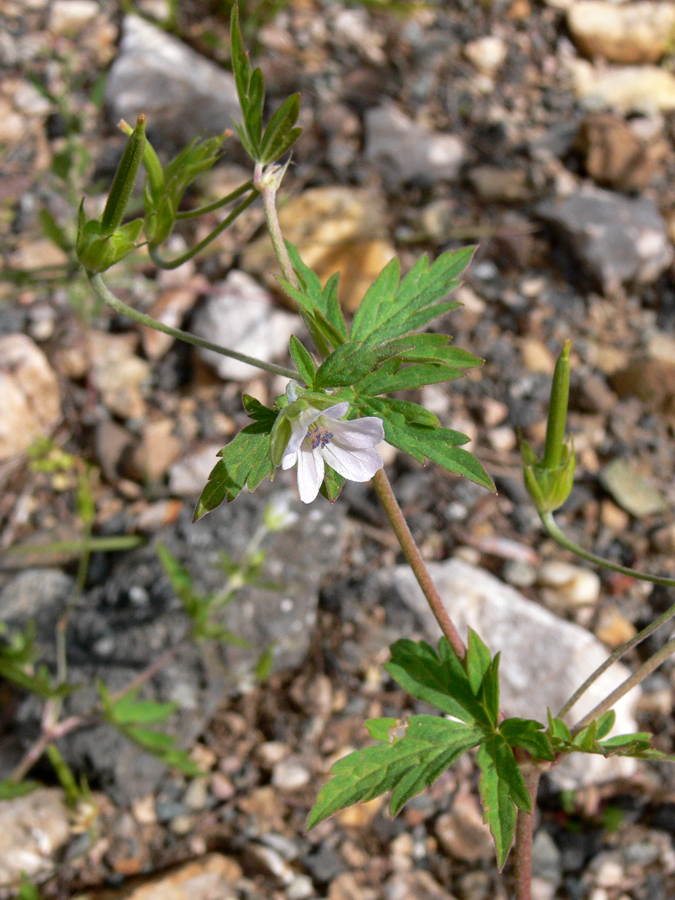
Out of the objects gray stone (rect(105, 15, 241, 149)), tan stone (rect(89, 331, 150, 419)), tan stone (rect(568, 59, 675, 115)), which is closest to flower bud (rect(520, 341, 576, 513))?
tan stone (rect(89, 331, 150, 419))

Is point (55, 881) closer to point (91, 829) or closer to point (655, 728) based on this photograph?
point (91, 829)

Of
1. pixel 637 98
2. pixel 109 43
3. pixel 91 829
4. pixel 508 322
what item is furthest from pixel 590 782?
pixel 109 43

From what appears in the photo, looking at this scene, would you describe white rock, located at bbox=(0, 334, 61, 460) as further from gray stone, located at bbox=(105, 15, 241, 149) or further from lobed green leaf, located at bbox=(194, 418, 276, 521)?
lobed green leaf, located at bbox=(194, 418, 276, 521)

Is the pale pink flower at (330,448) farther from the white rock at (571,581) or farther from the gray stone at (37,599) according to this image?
the white rock at (571,581)

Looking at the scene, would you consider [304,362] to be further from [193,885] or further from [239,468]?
[193,885]

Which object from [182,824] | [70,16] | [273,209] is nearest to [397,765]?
[273,209]

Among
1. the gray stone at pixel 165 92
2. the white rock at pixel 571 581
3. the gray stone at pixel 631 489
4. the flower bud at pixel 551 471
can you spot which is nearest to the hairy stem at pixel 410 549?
the flower bud at pixel 551 471
